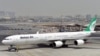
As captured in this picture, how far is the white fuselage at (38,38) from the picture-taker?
155 ft

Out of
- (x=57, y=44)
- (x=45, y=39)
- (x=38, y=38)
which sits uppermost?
(x=38, y=38)

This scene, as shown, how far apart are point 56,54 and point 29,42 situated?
26.7 ft

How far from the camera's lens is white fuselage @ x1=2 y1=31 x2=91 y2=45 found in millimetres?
47344

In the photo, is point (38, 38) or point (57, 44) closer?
point (38, 38)

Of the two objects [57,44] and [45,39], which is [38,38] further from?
[57,44]

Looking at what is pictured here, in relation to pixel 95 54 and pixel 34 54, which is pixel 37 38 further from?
pixel 95 54

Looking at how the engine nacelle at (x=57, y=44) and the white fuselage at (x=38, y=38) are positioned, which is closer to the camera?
the white fuselage at (x=38, y=38)

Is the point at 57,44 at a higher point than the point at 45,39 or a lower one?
lower

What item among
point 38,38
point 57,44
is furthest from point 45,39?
point 57,44

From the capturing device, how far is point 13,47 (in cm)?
4816

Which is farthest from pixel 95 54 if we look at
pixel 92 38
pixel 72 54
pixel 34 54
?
pixel 92 38

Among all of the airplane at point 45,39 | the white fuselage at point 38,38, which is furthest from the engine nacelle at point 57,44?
the white fuselage at point 38,38

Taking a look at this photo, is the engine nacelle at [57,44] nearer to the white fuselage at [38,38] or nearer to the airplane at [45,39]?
the airplane at [45,39]

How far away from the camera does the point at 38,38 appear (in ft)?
165
